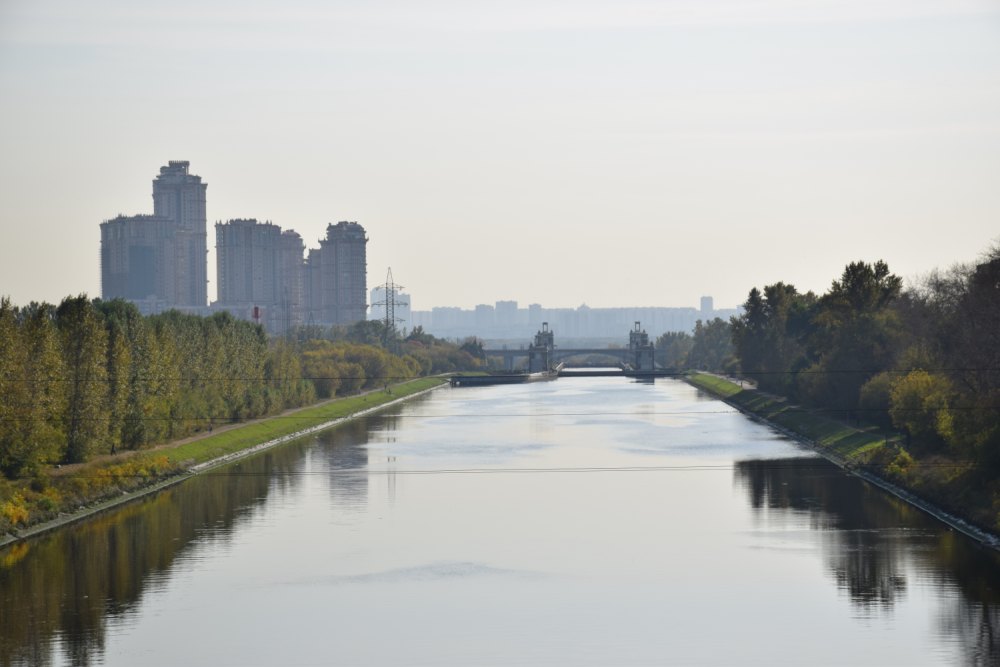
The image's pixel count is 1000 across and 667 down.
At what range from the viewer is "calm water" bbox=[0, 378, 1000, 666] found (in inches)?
1157

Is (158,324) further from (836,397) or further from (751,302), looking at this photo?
(751,302)

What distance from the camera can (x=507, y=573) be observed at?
36.9 m

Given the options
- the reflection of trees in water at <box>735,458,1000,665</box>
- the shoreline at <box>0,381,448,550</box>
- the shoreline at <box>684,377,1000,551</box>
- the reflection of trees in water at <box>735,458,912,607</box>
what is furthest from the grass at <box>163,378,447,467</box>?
the shoreline at <box>684,377,1000,551</box>

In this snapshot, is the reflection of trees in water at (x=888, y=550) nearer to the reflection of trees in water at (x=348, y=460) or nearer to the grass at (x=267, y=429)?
the reflection of trees in water at (x=348, y=460)

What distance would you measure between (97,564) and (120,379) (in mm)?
21290

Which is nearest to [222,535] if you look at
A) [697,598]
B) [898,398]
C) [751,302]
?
[697,598]

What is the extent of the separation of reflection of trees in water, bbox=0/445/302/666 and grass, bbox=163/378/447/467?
5.18m

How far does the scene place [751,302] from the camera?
368 ft

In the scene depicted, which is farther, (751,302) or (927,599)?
(751,302)

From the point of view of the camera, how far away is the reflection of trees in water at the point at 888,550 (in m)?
31.3

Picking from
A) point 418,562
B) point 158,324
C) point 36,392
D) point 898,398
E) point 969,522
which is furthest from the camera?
point 158,324

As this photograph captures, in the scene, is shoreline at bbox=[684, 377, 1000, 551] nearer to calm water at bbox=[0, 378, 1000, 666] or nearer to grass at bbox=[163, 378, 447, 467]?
calm water at bbox=[0, 378, 1000, 666]

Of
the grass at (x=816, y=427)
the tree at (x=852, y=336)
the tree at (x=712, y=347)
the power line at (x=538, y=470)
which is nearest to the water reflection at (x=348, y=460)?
the power line at (x=538, y=470)

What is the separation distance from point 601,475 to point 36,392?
2354cm
